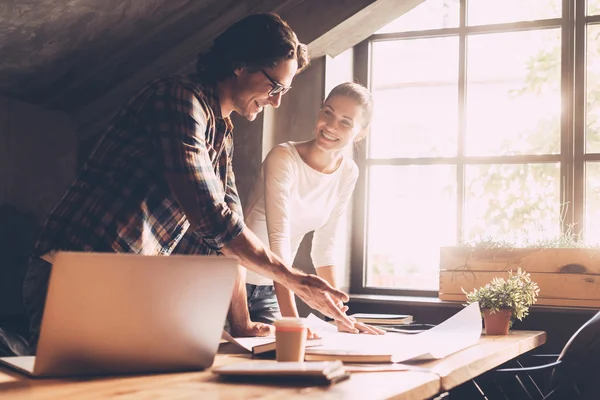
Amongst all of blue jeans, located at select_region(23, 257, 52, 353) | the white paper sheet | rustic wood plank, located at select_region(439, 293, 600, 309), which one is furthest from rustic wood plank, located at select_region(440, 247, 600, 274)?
blue jeans, located at select_region(23, 257, 52, 353)

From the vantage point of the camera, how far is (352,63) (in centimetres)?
415

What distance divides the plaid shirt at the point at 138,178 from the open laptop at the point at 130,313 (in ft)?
1.37

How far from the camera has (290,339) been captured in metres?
1.46

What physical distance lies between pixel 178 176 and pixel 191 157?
0.18 feet

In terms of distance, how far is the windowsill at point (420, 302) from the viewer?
3205 millimetres

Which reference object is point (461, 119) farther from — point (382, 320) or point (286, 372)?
point (286, 372)

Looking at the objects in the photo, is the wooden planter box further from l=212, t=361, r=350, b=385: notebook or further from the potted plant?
l=212, t=361, r=350, b=385: notebook

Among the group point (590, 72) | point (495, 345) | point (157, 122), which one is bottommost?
point (495, 345)

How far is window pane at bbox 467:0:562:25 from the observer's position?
12.4ft

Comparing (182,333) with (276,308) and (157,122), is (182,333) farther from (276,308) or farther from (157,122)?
(276,308)

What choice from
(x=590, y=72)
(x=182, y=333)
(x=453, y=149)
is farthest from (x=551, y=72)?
(x=182, y=333)

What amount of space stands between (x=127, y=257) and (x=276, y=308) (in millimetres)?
1741

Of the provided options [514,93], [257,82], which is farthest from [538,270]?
[257,82]

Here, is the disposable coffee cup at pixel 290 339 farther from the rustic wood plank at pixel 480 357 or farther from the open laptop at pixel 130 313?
the rustic wood plank at pixel 480 357
